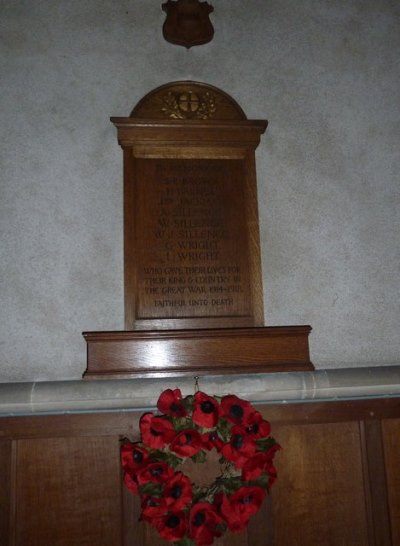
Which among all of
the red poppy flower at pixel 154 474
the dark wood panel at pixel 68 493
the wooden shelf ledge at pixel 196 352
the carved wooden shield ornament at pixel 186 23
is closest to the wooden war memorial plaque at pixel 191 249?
the wooden shelf ledge at pixel 196 352

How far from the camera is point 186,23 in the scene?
2.43 meters

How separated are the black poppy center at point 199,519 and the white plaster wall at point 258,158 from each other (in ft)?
2.96

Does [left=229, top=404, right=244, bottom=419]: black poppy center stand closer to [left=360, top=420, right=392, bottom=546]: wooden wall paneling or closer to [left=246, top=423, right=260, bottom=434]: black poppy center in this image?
[left=246, top=423, right=260, bottom=434]: black poppy center

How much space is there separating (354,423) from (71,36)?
236 cm

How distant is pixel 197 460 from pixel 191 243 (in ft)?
3.38

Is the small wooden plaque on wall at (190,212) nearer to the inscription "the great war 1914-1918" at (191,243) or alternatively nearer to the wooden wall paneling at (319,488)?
the inscription "the great war 1914-1918" at (191,243)

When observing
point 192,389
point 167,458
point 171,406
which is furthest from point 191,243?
point 167,458

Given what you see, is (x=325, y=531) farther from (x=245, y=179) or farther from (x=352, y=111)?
(x=352, y=111)

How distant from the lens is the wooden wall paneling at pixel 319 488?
205 cm

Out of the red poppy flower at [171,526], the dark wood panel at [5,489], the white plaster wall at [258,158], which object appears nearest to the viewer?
the red poppy flower at [171,526]

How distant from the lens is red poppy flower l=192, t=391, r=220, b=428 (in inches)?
60.9

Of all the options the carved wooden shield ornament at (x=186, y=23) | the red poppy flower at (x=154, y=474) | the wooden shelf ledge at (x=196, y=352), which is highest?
the carved wooden shield ornament at (x=186, y=23)

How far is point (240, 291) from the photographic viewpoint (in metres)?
2.27

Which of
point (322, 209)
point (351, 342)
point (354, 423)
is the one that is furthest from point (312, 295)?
point (354, 423)
